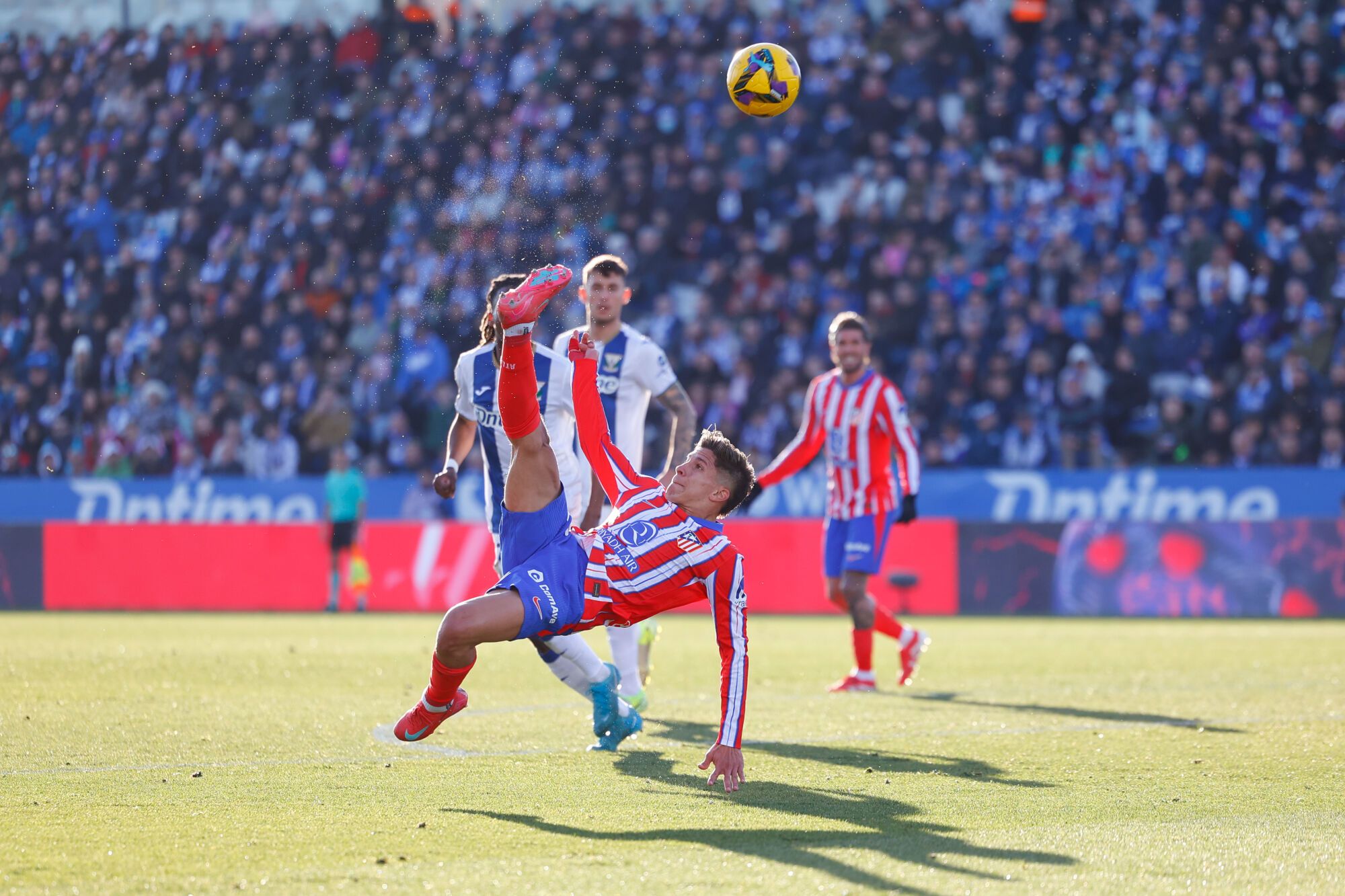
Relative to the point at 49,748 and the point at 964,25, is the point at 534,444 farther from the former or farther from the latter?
the point at 964,25

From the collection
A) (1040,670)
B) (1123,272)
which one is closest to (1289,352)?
(1123,272)

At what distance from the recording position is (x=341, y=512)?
18.4 m

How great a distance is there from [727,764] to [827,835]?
515 mm

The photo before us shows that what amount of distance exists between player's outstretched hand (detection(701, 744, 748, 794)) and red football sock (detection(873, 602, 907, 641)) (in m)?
4.67

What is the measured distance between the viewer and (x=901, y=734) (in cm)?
770

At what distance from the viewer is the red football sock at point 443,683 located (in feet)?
19.2

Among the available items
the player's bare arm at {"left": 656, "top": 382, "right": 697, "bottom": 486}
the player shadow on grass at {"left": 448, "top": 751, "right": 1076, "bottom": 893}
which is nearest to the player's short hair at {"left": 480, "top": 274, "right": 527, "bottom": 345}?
the player's bare arm at {"left": 656, "top": 382, "right": 697, "bottom": 486}

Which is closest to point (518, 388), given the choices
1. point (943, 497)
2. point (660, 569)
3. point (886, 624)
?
point (660, 569)

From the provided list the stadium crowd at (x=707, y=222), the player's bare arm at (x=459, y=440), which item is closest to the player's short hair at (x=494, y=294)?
the player's bare arm at (x=459, y=440)

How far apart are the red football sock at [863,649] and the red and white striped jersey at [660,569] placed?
3.84m

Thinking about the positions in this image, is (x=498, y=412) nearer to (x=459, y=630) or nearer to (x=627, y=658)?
(x=459, y=630)

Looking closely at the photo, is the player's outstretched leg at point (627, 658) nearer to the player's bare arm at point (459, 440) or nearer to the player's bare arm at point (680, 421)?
the player's bare arm at point (680, 421)

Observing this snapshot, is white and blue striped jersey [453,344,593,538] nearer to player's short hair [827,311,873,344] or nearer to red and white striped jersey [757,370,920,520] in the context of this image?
red and white striped jersey [757,370,920,520]

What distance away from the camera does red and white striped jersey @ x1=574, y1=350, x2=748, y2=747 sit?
232 inches
